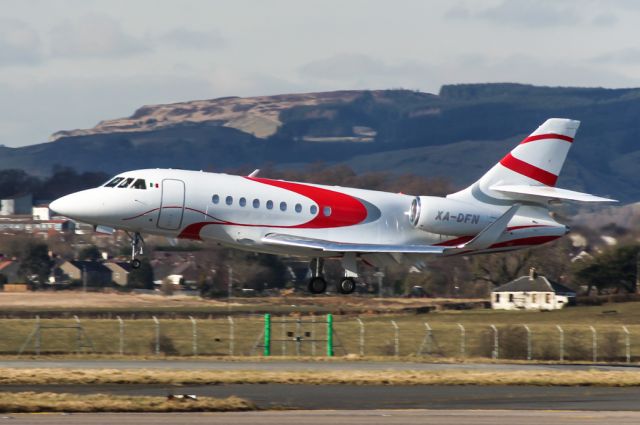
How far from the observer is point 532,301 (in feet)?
262

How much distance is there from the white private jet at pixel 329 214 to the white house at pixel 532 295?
110 ft

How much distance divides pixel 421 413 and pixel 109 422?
6989mm

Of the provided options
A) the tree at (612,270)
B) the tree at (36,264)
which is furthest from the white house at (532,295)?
the tree at (36,264)

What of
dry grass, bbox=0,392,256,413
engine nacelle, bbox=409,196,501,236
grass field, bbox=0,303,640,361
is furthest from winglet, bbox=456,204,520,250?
dry grass, bbox=0,392,256,413

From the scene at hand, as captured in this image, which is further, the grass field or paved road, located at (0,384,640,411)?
the grass field

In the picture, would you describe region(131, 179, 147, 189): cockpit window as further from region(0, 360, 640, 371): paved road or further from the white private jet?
region(0, 360, 640, 371): paved road

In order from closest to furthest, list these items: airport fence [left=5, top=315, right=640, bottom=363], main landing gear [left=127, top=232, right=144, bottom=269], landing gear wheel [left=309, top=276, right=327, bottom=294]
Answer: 1. main landing gear [left=127, top=232, right=144, bottom=269]
2. landing gear wheel [left=309, top=276, right=327, bottom=294]
3. airport fence [left=5, top=315, right=640, bottom=363]

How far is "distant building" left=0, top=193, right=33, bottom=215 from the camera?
93.2 metres

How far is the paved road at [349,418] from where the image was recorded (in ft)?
86.9

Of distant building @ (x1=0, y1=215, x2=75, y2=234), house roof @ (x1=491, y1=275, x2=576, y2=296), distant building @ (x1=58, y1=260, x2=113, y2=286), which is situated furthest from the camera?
distant building @ (x1=0, y1=215, x2=75, y2=234)

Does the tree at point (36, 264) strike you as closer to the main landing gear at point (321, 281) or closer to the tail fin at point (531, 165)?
the main landing gear at point (321, 281)

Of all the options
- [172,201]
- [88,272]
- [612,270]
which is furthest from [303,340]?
[612,270]

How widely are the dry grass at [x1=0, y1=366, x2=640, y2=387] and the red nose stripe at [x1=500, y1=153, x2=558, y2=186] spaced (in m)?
8.08

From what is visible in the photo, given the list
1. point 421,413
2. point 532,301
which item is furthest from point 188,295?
point 421,413
